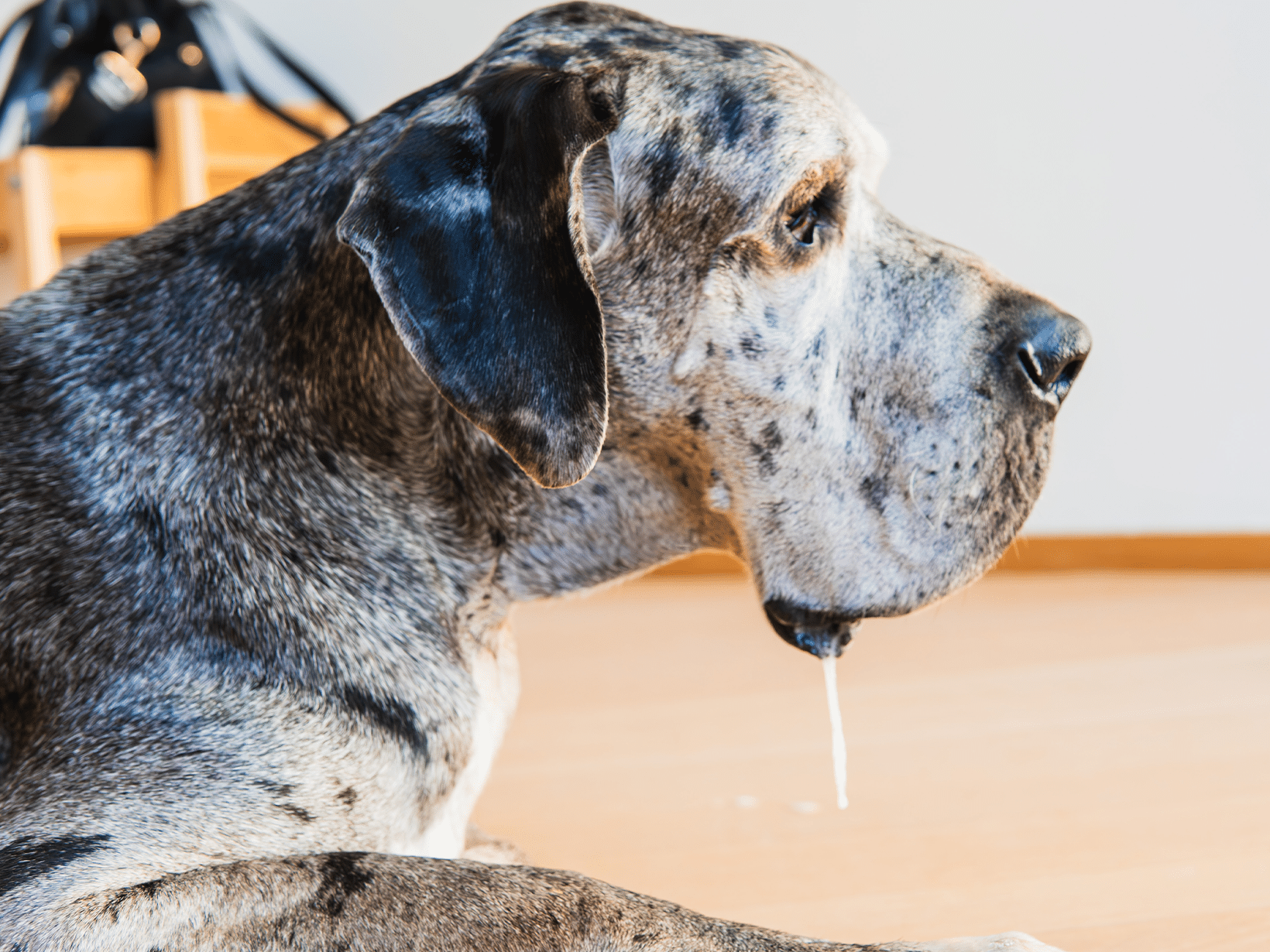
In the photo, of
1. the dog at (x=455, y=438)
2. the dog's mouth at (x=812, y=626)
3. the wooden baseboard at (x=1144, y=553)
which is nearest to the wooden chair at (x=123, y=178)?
the wooden baseboard at (x=1144, y=553)

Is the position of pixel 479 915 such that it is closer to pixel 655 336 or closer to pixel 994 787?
pixel 655 336

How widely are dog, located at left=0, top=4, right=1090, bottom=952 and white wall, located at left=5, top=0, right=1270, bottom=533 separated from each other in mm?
2606

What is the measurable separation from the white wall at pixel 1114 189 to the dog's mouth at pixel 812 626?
104 inches

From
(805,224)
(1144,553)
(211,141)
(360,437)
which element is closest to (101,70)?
(211,141)

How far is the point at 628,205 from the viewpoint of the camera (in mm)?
1238

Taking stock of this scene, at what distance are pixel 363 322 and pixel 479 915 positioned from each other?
0.61 metres

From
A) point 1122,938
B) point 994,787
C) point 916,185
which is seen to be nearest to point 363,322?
point 1122,938

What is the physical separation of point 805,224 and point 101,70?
3.08 meters

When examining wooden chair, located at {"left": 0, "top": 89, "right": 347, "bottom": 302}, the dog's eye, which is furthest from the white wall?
the dog's eye

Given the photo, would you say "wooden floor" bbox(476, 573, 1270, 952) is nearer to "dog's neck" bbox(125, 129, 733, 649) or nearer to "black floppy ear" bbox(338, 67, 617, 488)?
"dog's neck" bbox(125, 129, 733, 649)

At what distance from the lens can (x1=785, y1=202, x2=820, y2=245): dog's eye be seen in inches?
49.2

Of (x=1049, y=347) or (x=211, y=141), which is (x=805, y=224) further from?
(x=211, y=141)

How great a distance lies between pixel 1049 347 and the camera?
1.25 meters

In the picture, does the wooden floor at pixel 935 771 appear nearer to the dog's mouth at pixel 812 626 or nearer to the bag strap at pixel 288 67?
the dog's mouth at pixel 812 626
